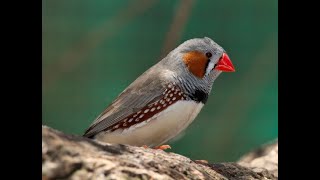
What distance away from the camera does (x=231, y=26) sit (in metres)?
4.34

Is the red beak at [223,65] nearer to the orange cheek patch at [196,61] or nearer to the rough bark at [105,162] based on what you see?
the orange cheek patch at [196,61]

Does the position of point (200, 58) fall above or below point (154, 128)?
above

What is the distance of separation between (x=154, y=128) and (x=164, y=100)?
12cm

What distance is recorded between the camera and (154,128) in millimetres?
2291

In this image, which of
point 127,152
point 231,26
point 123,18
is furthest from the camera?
point 231,26

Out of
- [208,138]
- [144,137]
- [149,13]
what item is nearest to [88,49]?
[149,13]

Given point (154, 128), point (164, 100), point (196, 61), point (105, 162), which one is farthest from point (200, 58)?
point (105, 162)

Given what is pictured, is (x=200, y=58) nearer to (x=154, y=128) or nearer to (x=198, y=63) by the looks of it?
(x=198, y=63)

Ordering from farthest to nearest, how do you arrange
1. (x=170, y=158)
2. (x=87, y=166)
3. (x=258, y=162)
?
1. (x=258, y=162)
2. (x=170, y=158)
3. (x=87, y=166)

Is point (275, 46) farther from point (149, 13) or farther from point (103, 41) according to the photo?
point (103, 41)

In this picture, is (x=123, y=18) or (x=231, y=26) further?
(x=231, y=26)

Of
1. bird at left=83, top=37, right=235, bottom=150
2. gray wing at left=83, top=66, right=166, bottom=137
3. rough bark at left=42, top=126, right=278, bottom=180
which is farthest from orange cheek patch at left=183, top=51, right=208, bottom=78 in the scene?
rough bark at left=42, top=126, right=278, bottom=180

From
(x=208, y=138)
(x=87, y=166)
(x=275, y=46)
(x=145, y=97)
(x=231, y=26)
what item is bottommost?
(x=87, y=166)

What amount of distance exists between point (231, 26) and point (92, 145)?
2.75 m
